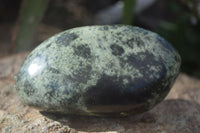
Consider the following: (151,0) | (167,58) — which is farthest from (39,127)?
(151,0)

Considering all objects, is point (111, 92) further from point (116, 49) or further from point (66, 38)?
point (66, 38)

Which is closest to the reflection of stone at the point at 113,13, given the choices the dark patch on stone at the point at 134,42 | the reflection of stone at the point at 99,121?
the reflection of stone at the point at 99,121

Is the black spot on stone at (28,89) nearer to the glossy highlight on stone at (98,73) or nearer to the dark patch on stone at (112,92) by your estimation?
the glossy highlight on stone at (98,73)

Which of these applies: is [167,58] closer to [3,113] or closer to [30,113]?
[30,113]

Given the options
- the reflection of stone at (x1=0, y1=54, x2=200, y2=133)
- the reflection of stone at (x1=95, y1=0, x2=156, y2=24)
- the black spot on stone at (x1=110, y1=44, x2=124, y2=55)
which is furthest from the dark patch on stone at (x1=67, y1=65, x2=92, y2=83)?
the reflection of stone at (x1=95, y1=0, x2=156, y2=24)

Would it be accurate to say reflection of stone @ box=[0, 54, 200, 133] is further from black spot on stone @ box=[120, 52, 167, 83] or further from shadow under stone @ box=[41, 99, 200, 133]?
black spot on stone @ box=[120, 52, 167, 83]

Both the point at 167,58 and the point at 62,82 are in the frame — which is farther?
the point at 167,58
